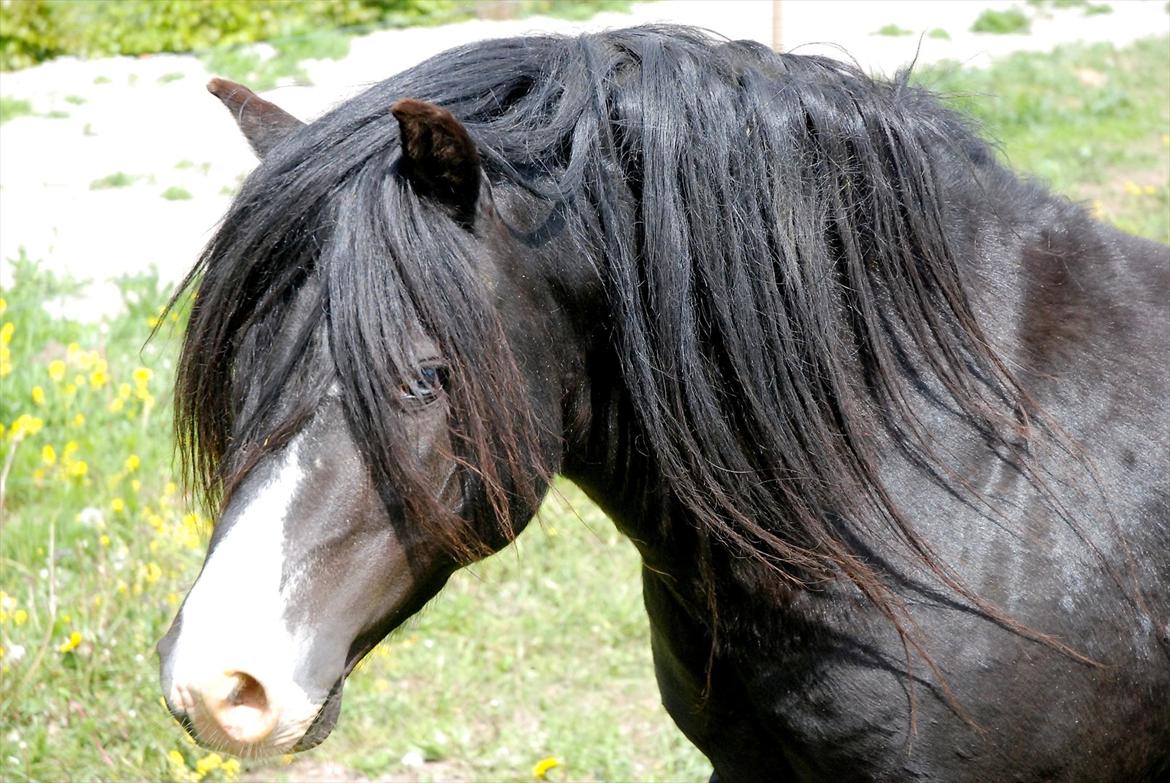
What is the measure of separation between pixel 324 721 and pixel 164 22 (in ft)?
38.5

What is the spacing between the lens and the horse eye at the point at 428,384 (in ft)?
5.77

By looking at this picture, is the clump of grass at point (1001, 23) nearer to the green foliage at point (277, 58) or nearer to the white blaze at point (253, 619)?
the green foliage at point (277, 58)

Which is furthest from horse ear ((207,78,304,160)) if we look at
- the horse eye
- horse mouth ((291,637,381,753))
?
horse mouth ((291,637,381,753))

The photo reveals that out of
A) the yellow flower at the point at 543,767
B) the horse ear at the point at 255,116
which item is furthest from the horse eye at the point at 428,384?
the yellow flower at the point at 543,767

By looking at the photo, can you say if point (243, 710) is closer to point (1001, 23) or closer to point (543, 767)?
point (543, 767)

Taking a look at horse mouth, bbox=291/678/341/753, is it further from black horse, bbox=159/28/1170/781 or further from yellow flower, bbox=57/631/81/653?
yellow flower, bbox=57/631/81/653

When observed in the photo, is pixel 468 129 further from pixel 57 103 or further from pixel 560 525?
pixel 57 103

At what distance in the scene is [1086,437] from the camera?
2113 mm

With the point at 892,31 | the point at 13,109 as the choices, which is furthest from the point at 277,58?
the point at 892,31

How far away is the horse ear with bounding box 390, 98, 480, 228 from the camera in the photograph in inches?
66.6

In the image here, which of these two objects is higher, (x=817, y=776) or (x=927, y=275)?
(x=927, y=275)

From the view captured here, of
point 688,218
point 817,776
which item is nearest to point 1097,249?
point 688,218

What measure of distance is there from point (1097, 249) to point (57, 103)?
8890 mm

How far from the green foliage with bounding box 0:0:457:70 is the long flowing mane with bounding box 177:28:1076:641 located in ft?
31.8
